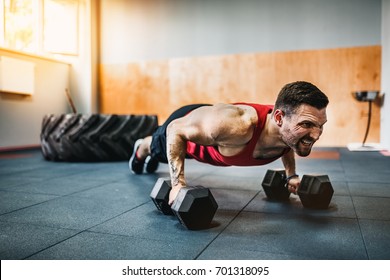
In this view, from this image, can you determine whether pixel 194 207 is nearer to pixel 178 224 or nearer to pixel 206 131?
pixel 178 224

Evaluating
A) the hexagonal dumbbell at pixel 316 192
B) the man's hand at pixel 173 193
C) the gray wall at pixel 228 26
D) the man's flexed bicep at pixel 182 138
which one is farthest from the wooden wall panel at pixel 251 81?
the man's hand at pixel 173 193

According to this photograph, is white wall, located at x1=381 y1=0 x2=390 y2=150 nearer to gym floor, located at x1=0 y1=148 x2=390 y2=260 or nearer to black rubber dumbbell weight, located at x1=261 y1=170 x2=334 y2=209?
gym floor, located at x1=0 y1=148 x2=390 y2=260

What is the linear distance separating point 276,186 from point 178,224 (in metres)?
0.56

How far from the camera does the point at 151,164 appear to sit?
7.36 feet

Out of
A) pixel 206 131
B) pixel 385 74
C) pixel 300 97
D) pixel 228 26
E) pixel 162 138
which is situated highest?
pixel 228 26

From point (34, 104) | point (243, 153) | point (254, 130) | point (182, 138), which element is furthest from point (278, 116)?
point (34, 104)

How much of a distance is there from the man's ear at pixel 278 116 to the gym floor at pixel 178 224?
341mm

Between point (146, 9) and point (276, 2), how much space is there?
1724 mm

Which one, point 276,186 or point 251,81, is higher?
point 251,81

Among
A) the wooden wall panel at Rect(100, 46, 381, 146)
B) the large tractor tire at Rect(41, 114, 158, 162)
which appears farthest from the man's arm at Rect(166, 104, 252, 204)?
the wooden wall panel at Rect(100, 46, 381, 146)

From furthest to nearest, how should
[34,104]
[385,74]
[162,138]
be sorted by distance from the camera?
[34,104] < [385,74] < [162,138]

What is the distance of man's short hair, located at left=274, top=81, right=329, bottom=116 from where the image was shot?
1.09m
